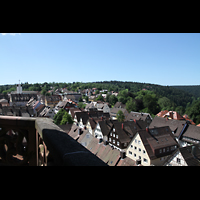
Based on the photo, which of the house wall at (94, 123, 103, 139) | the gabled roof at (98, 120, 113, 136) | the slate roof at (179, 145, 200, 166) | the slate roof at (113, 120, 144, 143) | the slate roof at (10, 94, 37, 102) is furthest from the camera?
the slate roof at (10, 94, 37, 102)

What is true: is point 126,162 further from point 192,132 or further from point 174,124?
point 174,124

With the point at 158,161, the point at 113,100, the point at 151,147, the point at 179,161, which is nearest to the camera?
the point at 179,161

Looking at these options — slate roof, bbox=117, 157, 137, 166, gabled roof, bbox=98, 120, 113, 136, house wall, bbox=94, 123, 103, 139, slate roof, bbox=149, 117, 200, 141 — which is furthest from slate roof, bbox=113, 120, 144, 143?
slate roof, bbox=117, 157, 137, 166

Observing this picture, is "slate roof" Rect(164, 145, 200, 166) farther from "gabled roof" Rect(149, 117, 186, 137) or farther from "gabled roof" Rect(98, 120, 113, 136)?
"gabled roof" Rect(98, 120, 113, 136)

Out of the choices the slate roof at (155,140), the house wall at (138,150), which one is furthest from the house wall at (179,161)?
the house wall at (138,150)

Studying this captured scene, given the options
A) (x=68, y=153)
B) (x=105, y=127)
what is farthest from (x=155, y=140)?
(x=68, y=153)

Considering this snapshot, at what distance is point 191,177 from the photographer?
1.26 metres

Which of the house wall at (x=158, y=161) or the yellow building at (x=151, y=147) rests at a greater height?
the yellow building at (x=151, y=147)

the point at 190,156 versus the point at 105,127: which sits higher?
the point at 190,156

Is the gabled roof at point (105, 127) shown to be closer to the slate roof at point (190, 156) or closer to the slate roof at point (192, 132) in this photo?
the slate roof at point (192, 132)

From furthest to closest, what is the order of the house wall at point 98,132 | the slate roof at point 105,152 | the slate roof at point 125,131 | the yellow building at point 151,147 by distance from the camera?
the house wall at point 98,132, the slate roof at point 125,131, the yellow building at point 151,147, the slate roof at point 105,152
